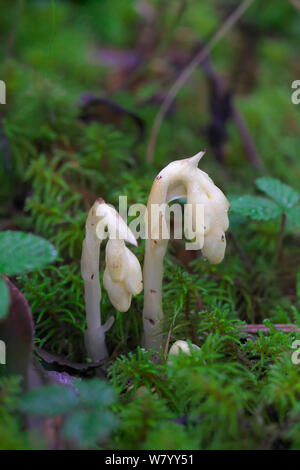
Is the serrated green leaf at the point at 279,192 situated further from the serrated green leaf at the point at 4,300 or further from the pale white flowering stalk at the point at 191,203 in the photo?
the serrated green leaf at the point at 4,300

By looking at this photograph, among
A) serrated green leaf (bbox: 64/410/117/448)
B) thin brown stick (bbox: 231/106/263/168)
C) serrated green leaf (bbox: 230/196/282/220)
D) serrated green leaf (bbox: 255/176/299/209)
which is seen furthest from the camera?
thin brown stick (bbox: 231/106/263/168)

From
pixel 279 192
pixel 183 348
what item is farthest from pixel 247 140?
pixel 183 348

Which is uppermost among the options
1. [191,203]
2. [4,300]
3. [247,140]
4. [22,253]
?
[247,140]

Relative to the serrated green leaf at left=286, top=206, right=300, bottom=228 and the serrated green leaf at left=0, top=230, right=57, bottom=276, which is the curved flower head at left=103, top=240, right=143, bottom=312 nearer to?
the serrated green leaf at left=0, top=230, right=57, bottom=276

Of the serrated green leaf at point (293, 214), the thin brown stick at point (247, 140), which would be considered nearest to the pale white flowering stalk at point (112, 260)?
the serrated green leaf at point (293, 214)

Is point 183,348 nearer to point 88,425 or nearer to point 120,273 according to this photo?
point 120,273

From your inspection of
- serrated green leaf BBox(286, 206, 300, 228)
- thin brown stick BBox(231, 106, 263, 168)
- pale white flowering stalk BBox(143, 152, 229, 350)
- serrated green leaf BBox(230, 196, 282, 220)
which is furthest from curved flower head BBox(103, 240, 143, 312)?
thin brown stick BBox(231, 106, 263, 168)
